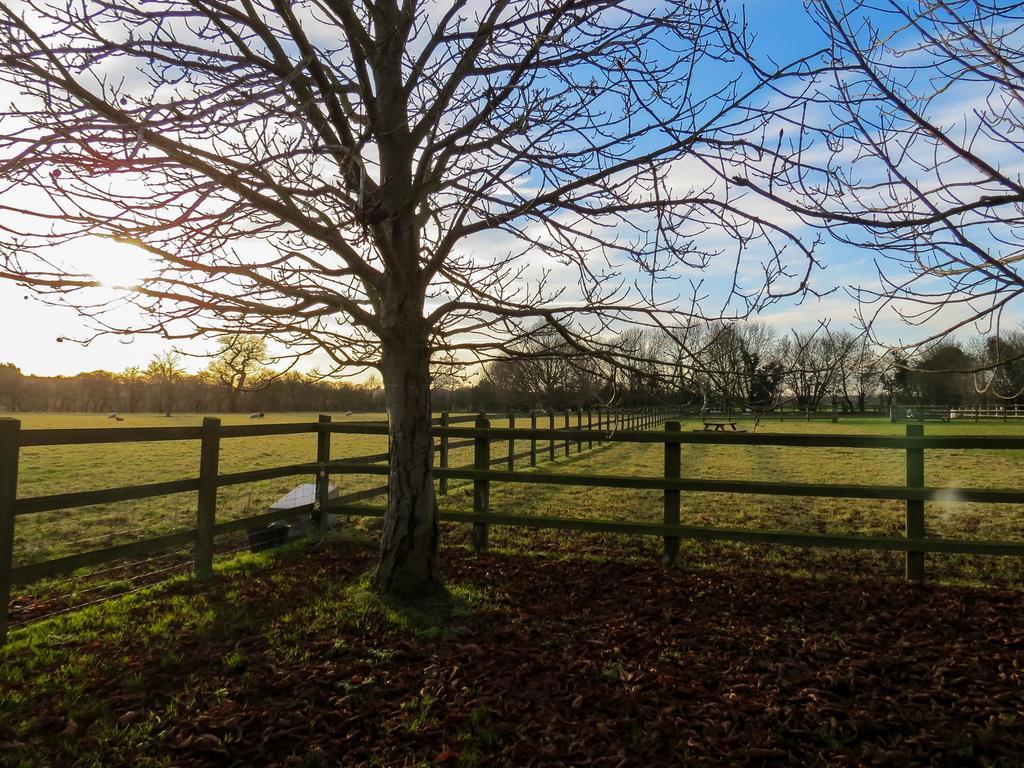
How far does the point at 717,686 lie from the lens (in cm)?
348

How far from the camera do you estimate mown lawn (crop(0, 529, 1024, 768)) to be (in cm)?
287

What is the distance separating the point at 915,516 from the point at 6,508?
7499 mm

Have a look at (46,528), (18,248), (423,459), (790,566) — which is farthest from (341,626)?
(46,528)

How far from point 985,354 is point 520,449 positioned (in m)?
18.0

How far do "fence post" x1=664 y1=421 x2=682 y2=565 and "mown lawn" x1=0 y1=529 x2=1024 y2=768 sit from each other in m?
0.68

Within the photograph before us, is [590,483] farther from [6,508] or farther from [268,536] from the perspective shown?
[6,508]

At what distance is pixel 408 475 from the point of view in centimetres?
496

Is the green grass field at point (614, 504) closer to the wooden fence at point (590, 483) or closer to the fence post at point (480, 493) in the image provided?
the fence post at point (480, 493)

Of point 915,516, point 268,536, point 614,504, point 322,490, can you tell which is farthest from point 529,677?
point 614,504

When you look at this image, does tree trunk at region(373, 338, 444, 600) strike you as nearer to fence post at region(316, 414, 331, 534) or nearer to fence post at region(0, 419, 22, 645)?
fence post at region(0, 419, 22, 645)

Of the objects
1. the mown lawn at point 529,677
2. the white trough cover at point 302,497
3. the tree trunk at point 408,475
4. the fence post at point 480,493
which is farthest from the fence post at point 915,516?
the white trough cover at point 302,497

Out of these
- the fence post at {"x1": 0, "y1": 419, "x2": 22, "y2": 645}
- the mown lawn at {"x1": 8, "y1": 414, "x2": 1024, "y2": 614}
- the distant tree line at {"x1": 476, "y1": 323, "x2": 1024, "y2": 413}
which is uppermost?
the distant tree line at {"x1": 476, "y1": 323, "x2": 1024, "y2": 413}

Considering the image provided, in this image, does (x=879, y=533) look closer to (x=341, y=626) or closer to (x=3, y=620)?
(x=341, y=626)

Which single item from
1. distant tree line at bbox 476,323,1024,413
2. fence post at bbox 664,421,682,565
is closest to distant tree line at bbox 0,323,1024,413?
distant tree line at bbox 476,323,1024,413
